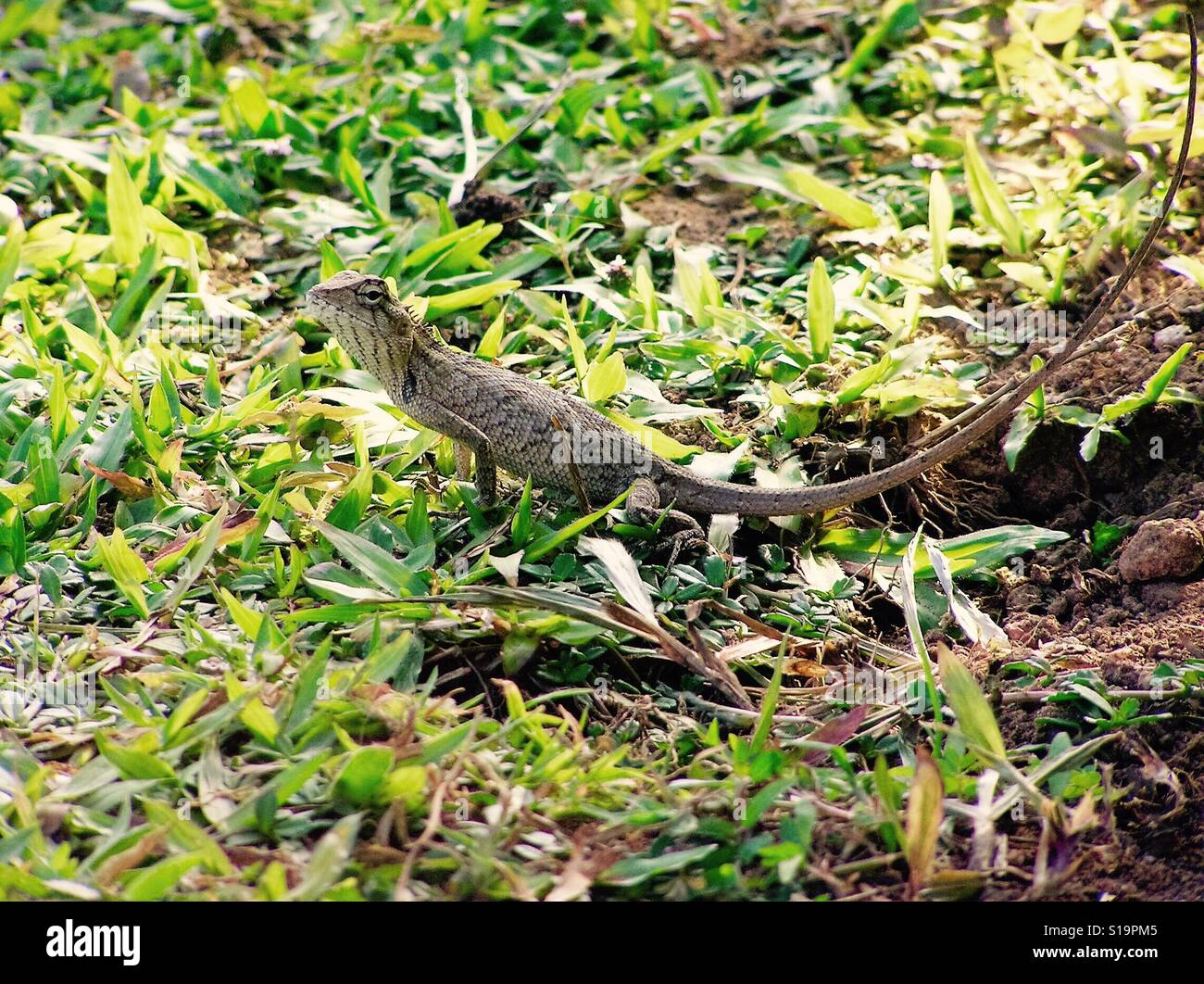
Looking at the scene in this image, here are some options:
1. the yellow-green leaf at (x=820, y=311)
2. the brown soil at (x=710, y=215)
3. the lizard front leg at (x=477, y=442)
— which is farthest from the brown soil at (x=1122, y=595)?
the lizard front leg at (x=477, y=442)

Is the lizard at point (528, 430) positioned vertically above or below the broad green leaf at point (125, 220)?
below

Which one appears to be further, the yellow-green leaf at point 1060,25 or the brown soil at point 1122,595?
the yellow-green leaf at point 1060,25

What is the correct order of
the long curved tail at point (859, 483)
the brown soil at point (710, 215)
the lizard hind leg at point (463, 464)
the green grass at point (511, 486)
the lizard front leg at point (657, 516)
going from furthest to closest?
the brown soil at point (710, 215) < the lizard hind leg at point (463, 464) < the lizard front leg at point (657, 516) < the long curved tail at point (859, 483) < the green grass at point (511, 486)

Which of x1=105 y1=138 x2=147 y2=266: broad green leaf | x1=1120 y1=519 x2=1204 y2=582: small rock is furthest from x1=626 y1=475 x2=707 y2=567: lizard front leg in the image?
x1=105 y1=138 x2=147 y2=266: broad green leaf

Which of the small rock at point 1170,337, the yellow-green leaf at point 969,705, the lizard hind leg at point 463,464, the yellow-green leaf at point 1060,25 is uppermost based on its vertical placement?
the yellow-green leaf at point 1060,25

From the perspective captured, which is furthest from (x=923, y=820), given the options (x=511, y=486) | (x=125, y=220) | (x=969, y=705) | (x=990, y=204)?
(x=125, y=220)

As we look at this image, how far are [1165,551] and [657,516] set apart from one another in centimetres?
167

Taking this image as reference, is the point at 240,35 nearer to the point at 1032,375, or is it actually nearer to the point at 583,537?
the point at 583,537

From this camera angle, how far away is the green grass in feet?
10.5

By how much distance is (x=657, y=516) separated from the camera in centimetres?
429

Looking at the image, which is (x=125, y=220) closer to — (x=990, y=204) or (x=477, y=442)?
(x=477, y=442)

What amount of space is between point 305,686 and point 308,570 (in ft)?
1.92

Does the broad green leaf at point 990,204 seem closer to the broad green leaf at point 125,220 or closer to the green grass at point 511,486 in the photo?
the green grass at point 511,486

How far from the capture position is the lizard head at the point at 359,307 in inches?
178
